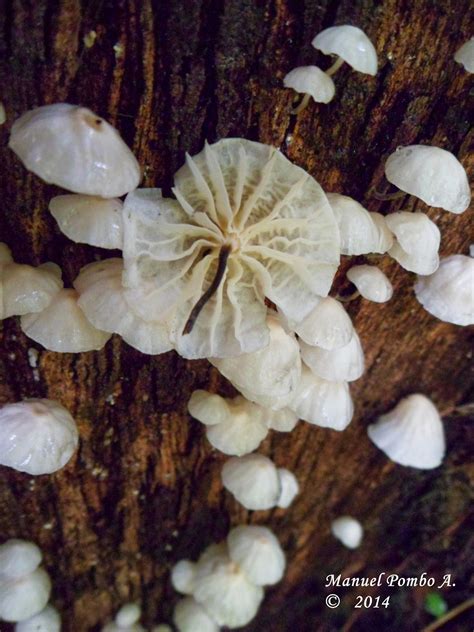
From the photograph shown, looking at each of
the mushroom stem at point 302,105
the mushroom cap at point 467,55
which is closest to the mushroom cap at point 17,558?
the mushroom stem at point 302,105

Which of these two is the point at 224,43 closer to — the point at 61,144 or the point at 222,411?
the point at 61,144

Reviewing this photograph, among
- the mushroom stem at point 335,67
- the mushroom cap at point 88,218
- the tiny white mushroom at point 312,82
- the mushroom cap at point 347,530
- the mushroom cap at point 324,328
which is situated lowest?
the mushroom cap at point 347,530

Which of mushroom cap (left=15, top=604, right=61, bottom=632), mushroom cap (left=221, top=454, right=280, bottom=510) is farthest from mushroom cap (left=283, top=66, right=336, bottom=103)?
mushroom cap (left=15, top=604, right=61, bottom=632)

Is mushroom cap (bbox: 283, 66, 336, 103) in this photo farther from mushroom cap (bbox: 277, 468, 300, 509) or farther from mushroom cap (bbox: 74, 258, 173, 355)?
mushroom cap (bbox: 277, 468, 300, 509)

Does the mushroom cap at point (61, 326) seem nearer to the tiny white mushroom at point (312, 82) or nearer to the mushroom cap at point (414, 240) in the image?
the tiny white mushroom at point (312, 82)

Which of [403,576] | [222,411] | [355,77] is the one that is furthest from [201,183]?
[403,576]

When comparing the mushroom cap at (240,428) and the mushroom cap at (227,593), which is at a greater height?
the mushroom cap at (240,428)
